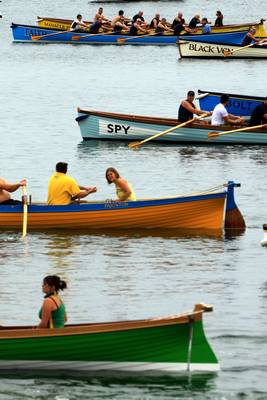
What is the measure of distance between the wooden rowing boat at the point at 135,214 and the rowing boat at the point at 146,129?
36.9ft

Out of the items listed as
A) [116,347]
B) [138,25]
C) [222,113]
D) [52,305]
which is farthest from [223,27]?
[116,347]

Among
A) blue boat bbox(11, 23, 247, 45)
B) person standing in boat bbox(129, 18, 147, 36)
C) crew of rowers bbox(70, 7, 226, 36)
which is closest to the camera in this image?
crew of rowers bbox(70, 7, 226, 36)

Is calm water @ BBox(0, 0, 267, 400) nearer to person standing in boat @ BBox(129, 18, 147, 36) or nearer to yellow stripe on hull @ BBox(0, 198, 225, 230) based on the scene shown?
yellow stripe on hull @ BBox(0, 198, 225, 230)

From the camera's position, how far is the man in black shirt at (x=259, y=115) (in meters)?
40.0

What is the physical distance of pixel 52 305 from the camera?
19.6 metres

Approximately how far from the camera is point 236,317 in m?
23.8

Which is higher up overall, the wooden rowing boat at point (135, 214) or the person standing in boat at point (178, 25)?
the person standing in boat at point (178, 25)

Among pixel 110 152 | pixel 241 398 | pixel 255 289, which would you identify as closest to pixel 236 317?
pixel 255 289

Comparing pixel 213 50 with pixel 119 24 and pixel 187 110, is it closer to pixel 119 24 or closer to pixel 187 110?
pixel 119 24

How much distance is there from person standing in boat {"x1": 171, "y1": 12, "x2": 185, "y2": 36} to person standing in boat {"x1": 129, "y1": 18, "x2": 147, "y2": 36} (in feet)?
5.22

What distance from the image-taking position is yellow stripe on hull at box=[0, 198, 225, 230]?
96.5 ft

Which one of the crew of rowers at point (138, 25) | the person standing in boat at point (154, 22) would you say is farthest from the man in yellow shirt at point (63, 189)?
the person standing in boat at point (154, 22)

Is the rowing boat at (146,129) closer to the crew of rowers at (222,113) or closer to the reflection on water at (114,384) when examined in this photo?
the crew of rowers at (222,113)

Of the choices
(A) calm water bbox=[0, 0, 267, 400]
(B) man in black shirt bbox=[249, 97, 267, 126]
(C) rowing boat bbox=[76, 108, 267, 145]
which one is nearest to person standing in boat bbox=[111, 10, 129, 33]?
(A) calm water bbox=[0, 0, 267, 400]
